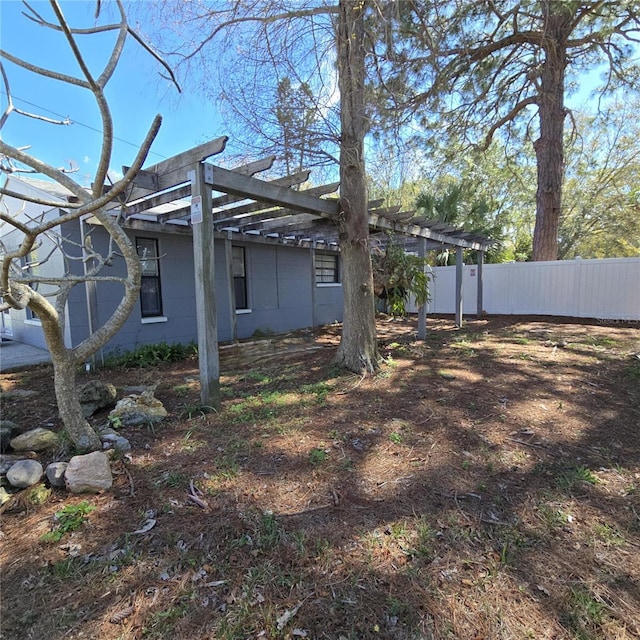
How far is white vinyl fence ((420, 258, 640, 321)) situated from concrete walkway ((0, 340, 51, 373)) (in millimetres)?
9201

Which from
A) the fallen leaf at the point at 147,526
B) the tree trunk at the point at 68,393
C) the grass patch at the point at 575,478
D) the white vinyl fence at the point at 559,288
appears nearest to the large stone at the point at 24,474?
the tree trunk at the point at 68,393

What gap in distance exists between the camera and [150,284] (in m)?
7.49

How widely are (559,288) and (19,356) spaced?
13.4 metres

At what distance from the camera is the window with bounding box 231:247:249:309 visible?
363 inches

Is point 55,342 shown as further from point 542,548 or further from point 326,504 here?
point 542,548

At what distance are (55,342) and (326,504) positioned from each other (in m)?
2.22

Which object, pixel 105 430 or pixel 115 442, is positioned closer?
pixel 115 442

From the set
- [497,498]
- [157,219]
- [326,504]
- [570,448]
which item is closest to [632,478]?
[570,448]

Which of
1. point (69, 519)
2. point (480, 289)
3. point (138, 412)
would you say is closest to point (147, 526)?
point (69, 519)

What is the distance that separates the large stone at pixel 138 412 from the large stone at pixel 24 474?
952 mm

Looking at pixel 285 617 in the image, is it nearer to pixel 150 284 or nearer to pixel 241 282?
pixel 150 284

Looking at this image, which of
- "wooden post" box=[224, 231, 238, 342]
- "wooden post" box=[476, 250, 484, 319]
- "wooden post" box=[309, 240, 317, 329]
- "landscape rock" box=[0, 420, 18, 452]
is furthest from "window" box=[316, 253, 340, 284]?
"landscape rock" box=[0, 420, 18, 452]

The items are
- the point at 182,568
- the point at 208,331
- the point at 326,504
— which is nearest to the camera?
the point at 182,568

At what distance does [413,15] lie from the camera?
15.4ft
